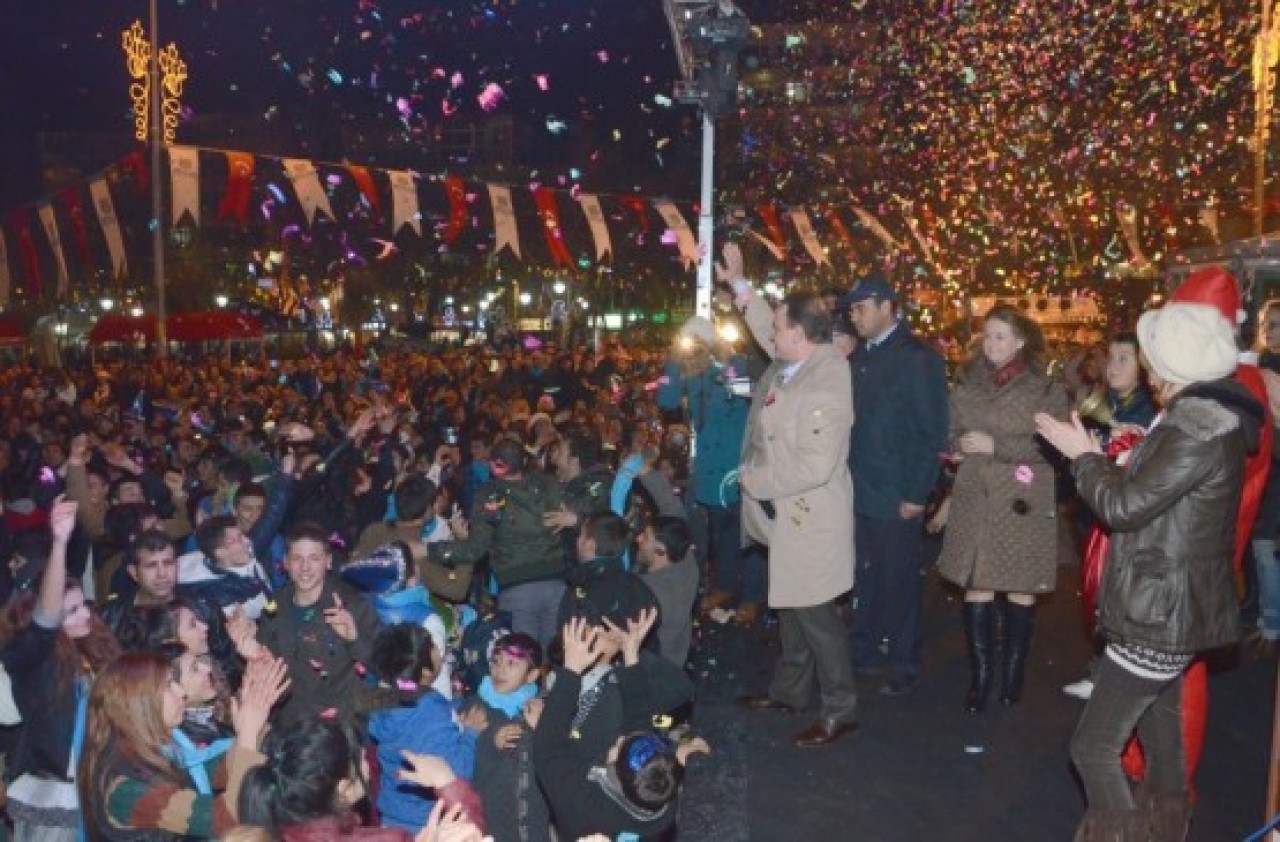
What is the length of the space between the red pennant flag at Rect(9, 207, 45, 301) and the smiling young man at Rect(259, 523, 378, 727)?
43.7 ft

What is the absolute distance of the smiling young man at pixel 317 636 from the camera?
4934 millimetres

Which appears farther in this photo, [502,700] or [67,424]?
[67,424]

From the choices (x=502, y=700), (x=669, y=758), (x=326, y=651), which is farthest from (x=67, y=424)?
(x=669, y=758)

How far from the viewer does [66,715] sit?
4031mm

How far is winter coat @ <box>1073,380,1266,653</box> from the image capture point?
3750 millimetres

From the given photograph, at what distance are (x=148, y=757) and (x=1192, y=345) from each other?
3.40 m

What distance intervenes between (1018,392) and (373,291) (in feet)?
176

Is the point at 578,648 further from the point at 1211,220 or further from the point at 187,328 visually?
the point at 187,328

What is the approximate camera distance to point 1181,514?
12.6 feet

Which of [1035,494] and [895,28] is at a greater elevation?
[895,28]

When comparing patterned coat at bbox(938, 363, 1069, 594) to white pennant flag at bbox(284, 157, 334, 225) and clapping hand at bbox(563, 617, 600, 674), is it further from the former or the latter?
white pennant flag at bbox(284, 157, 334, 225)

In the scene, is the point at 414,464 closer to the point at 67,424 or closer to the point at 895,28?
the point at 67,424

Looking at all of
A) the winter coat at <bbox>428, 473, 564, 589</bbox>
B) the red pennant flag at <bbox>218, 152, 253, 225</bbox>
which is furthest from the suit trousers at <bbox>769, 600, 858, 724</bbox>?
the red pennant flag at <bbox>218, 152, 253, 225</bbox>

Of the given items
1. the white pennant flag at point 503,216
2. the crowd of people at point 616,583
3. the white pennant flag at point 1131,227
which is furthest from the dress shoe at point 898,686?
the white pennant flag at point 1131,227
